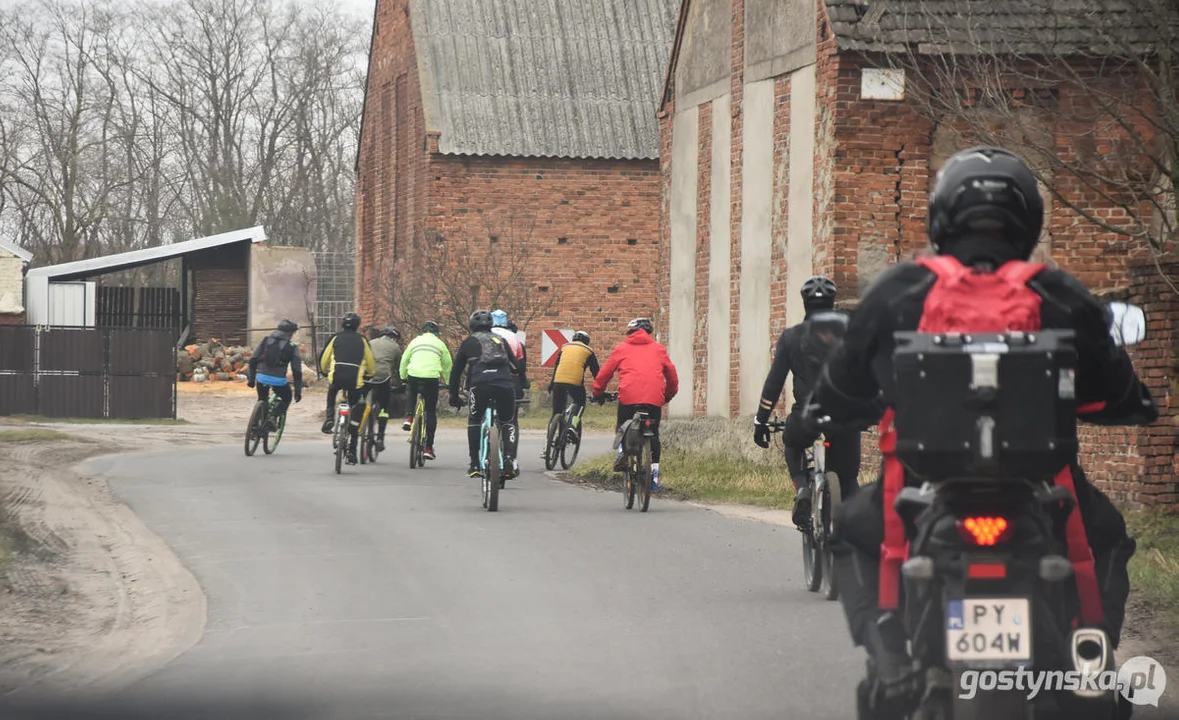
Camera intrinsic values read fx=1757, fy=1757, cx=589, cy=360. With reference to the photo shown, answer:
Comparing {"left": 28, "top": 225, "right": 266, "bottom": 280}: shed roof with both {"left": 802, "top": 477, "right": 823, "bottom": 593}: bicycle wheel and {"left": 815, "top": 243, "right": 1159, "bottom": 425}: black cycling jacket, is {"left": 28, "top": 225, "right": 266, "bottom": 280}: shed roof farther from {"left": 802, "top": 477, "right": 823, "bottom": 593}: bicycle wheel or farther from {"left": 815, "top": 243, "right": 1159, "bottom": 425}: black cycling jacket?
{"left": 815, "top": 243, "right": 1159, "bottom": 425}: black cycling jacket

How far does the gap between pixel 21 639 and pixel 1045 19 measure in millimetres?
12919

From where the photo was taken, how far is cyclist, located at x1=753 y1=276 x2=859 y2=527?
378 inches

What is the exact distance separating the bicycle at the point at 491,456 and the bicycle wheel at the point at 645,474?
1238 mm

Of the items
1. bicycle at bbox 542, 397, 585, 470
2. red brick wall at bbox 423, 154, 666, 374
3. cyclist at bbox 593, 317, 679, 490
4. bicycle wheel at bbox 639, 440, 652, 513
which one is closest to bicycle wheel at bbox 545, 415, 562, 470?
bicycle at bbox 542, 397, 585, 470

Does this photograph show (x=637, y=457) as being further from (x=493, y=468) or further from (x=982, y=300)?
(x=982, y=300)

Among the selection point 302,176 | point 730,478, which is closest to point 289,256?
point 302,176

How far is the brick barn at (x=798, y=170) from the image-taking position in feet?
63.3

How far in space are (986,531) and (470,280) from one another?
3289 cm

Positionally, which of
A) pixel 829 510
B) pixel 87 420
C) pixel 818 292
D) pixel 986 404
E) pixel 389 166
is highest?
pixel 389 166

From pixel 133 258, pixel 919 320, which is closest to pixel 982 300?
pixel 919 320

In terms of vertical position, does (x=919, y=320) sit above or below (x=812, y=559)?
above

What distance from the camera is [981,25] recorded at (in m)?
17.9

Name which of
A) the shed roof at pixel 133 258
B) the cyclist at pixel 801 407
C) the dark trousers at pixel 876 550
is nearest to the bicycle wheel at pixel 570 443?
the cyclist at pixel 801 407

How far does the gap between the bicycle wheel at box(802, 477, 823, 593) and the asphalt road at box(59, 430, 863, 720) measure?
10 centimetres
